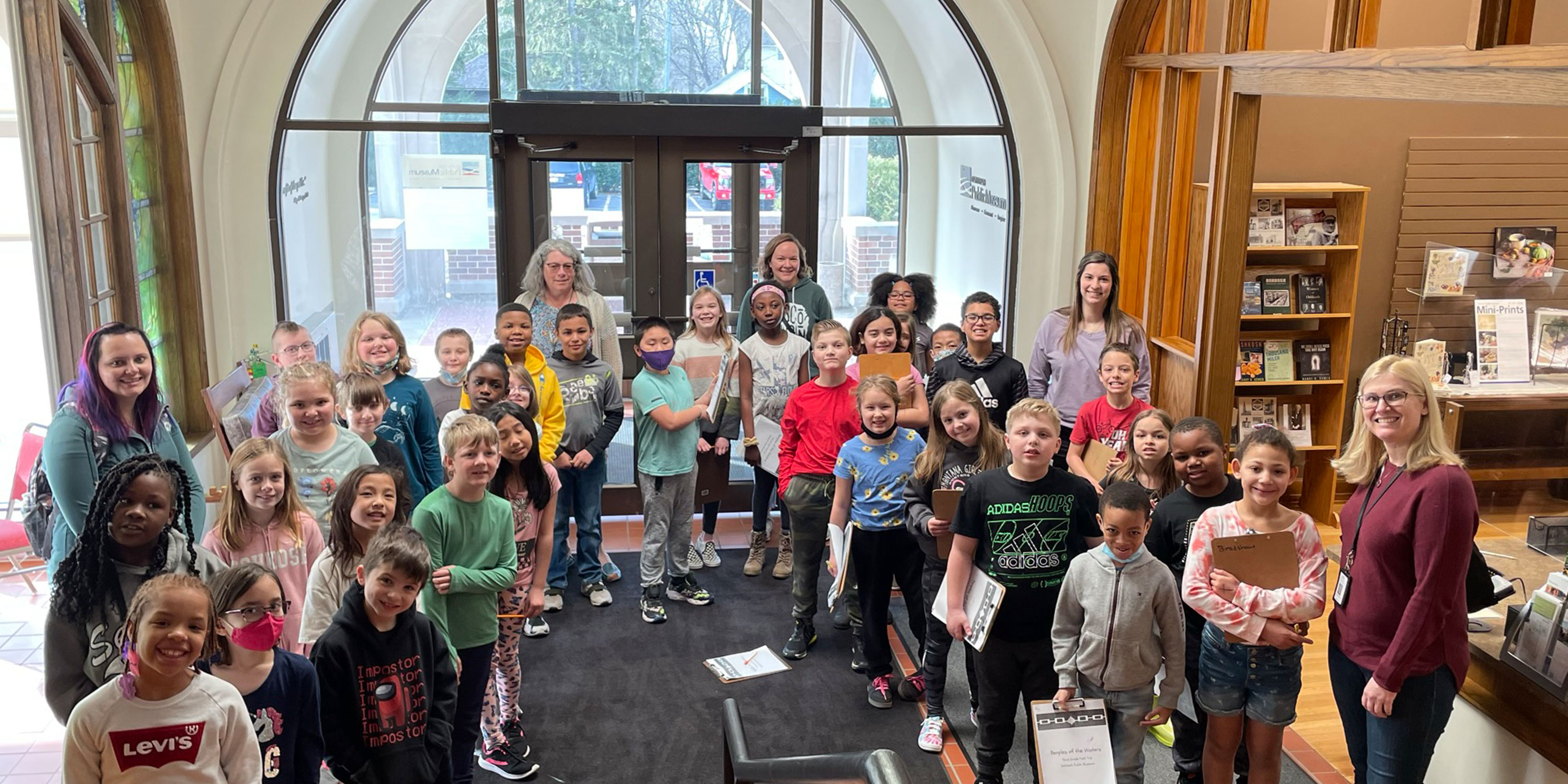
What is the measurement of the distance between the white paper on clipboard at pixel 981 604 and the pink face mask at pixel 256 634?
6.33 ft

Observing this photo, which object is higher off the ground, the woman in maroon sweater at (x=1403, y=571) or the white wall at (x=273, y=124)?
the white wall at (x=273, y=124)

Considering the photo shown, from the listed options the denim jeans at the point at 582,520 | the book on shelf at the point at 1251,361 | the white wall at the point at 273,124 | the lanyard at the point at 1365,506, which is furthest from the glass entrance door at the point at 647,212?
the lanyard at the point at 1365,506

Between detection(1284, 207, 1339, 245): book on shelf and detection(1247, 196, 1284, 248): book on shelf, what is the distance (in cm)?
4

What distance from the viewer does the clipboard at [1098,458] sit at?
4.08 metres

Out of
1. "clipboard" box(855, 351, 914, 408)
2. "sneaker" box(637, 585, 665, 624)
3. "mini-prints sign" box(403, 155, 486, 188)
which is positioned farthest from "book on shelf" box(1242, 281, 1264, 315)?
"mini-prints sign" box(403, 155, 486, 188)

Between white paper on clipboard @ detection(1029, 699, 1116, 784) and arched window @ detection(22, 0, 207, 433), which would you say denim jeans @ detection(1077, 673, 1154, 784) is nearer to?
white paper on clipboard @ detection(1029, 699, 1116, 784)

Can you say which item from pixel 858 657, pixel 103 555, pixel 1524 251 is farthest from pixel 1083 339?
pixel 103 555

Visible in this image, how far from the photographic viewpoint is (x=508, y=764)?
396cm

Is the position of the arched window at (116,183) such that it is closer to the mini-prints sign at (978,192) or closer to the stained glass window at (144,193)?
the stained glass window at (144,193)

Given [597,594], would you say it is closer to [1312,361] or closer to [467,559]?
[467,559]

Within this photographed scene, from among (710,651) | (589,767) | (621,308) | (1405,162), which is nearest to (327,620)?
(589,767)

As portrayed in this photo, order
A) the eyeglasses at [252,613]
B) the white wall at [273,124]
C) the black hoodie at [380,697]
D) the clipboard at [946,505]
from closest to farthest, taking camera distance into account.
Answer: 1. the eyeglasses at [252,613]
2. the black hoodie at [380,697]
3. the clipboard at [946,505]
4. the white wall at [273,124]

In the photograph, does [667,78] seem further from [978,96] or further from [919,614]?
[919,614]

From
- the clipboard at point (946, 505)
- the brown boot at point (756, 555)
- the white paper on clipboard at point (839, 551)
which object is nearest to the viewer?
the clipboard at point (946, 505)
